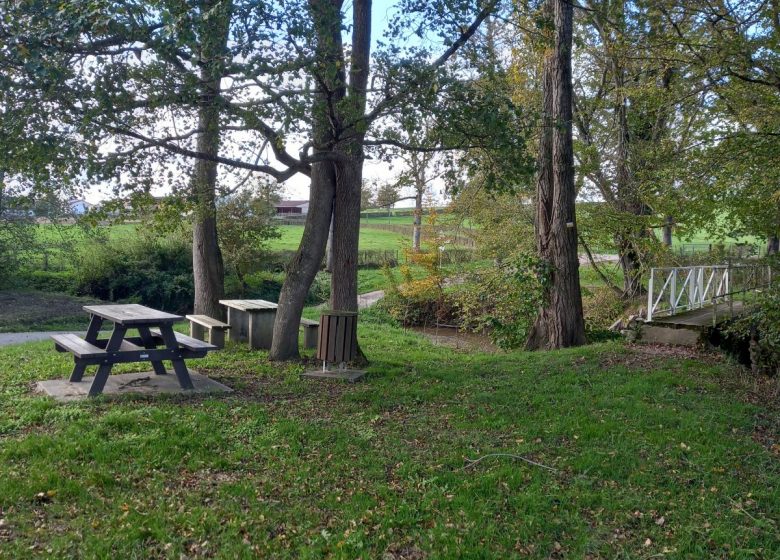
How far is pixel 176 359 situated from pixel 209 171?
15.7 feet

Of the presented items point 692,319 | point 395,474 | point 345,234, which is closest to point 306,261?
point 345,234

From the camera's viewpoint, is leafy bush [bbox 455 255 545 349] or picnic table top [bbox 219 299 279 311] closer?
picnic table top [bbox 219 299 279 311]

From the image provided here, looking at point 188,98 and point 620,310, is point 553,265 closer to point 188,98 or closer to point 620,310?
point 620,310

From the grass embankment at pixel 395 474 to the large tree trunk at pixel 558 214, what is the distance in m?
4.05

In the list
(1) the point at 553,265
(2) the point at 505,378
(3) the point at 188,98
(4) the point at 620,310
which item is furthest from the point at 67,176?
(4) the point at 620,310

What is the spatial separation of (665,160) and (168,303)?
15.6 meters

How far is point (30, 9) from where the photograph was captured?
6164 millimetres

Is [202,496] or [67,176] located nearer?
[202,496]

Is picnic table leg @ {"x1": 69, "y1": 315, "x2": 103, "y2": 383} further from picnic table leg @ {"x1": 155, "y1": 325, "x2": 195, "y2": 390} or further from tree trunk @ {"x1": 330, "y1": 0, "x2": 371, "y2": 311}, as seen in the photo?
tree trunk @ {"x1": 330, "y1": 0, "x2": 371, "y2": 311}

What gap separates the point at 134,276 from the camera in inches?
798

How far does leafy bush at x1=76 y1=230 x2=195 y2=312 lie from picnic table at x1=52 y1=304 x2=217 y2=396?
13.0 m

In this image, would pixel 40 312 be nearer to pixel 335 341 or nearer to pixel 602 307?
pixel 335 341

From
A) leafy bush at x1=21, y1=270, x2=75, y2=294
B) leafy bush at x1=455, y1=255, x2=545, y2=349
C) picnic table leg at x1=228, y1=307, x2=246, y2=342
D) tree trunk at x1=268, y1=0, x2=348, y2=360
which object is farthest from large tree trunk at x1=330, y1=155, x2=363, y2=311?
leafy bush at x1=21, y1=270, x2=75, y2=294

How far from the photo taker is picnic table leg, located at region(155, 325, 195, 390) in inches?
271
